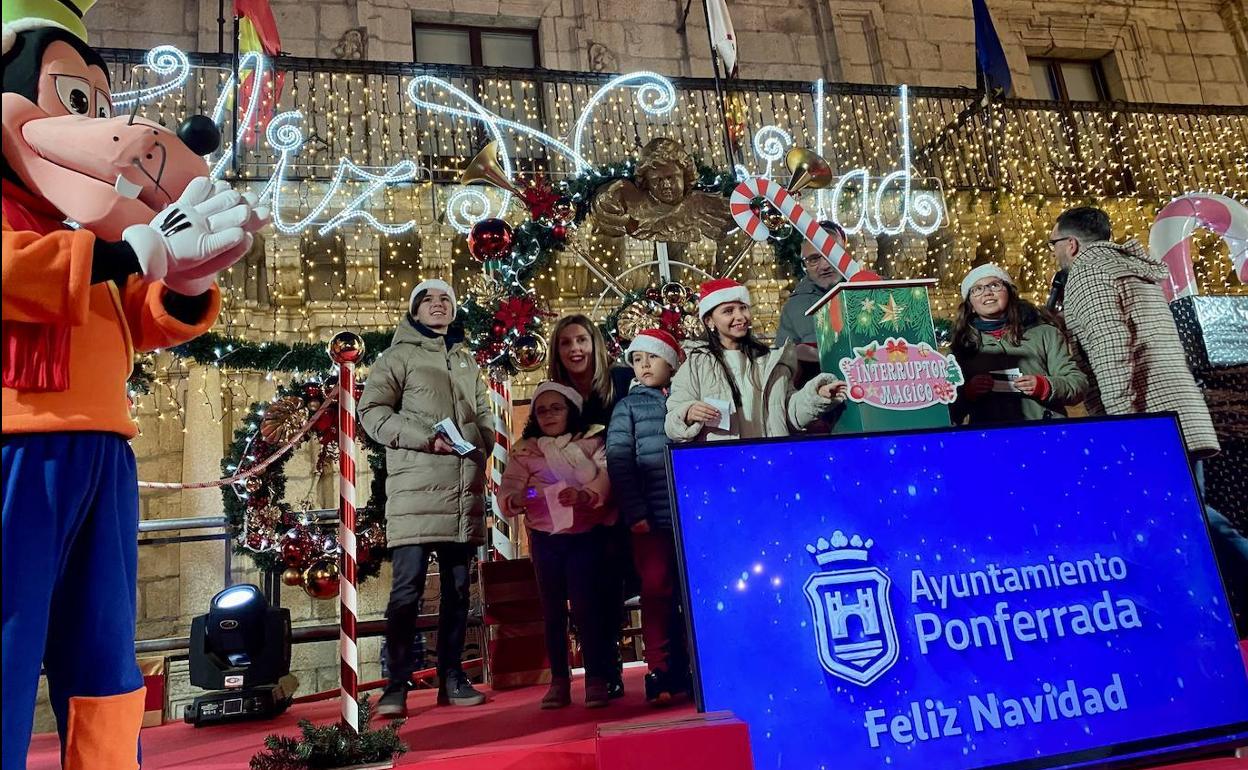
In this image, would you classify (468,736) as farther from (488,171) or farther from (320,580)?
(488,171)

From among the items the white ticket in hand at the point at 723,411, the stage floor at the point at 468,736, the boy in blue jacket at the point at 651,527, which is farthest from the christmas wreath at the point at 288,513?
the white ticket in hand at the point at 723,411

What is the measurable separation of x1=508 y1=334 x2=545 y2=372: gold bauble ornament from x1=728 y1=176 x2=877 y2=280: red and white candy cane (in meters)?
1.26

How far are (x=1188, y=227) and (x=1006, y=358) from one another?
7.27 feet

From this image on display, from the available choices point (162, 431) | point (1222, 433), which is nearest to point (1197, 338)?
point (1222, 433)

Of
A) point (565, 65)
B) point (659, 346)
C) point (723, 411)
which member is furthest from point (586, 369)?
point (565, 65)

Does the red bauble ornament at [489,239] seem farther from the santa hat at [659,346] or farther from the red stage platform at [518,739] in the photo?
the red stage platform at [518,739]

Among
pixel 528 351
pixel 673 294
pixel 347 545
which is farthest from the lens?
pixel 673 294

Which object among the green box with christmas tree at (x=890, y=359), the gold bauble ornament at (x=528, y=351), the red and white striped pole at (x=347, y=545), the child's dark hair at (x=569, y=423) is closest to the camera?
the red and white striped pole at (x=347, y=545)

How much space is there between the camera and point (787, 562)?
5.87ft

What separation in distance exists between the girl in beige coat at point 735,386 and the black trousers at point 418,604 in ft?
3.57

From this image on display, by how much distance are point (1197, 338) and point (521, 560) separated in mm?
3742

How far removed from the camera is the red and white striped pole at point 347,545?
287 centimetres

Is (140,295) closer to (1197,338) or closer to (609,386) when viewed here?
(609,386)

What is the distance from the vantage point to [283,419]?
5.24 m
